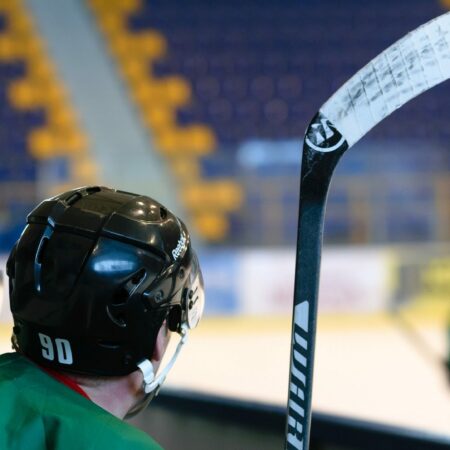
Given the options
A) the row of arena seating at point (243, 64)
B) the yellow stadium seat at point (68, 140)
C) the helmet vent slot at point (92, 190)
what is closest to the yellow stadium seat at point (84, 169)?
the yellow stadium seat at point (68, 140)

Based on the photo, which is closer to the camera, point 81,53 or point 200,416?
point 200,416

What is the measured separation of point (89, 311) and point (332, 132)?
0.40 m

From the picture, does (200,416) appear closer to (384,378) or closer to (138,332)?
(138,332)

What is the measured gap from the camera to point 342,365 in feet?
18.4

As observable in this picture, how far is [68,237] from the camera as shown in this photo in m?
1.01

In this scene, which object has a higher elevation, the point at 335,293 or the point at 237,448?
the point at 237,448

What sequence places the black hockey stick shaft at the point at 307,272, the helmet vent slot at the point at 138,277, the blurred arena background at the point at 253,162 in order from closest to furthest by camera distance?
the helmet vent slot at the point at 138,277
the black hockey stick shaft at the point at 307,272
the blurred arena background at the point at 253,162

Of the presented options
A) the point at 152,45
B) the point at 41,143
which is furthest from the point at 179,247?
the point at 152,45

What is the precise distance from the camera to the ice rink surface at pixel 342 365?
4.47m

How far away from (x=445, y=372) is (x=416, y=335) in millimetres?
1485

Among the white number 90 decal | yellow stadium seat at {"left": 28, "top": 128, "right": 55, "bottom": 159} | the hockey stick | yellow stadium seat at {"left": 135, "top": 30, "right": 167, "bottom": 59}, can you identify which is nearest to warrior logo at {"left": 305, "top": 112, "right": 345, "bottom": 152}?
the hockey stick

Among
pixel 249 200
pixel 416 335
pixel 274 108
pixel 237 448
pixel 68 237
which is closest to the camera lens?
pixel 68 237

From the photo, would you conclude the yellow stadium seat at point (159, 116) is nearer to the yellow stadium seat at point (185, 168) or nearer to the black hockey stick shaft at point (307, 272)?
the yellow stadium seat at point (185, 168)

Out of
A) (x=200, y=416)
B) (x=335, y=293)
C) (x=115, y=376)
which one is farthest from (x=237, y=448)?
(x=335, y=293)
